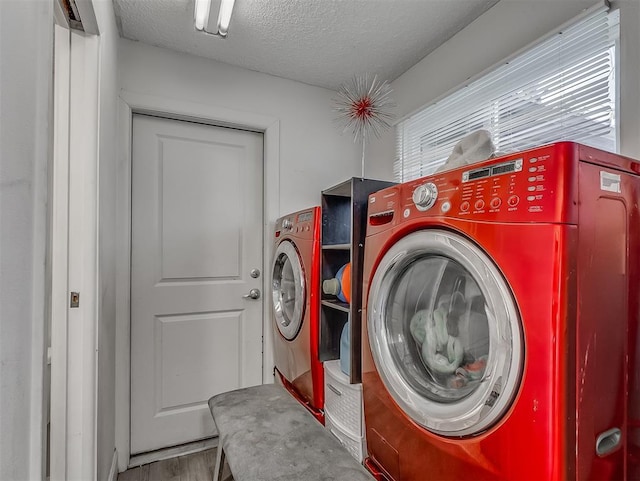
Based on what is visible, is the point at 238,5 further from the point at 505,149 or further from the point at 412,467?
the point at 412,467

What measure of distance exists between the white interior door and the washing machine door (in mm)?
1362

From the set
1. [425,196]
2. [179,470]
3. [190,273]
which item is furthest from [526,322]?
[179,470]

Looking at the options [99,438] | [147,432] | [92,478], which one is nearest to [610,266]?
[92,478]

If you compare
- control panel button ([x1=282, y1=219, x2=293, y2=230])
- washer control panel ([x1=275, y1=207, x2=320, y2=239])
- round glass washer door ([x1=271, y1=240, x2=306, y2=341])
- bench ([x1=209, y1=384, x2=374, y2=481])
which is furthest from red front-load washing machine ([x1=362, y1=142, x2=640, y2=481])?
control panel button ([x1=282, y1=219, x2=293, y2=230])

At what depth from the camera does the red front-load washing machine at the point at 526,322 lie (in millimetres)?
714

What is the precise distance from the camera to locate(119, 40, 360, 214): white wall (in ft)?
6.70

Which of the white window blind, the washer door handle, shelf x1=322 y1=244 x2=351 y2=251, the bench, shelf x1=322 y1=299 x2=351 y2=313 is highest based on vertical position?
the white window blind

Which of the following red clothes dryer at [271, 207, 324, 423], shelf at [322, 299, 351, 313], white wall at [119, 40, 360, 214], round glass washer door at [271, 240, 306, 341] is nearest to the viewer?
shelf at [322, 299, 351, 313]

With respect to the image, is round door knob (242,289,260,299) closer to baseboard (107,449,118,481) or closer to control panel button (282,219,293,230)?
control panel button (282,219,293,230)

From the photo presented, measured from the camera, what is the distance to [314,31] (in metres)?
1.89

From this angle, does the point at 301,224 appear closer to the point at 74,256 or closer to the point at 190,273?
the point at 190,273

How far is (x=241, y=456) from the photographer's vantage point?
1172mm

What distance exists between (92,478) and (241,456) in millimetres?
547

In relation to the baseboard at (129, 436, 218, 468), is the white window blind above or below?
above
